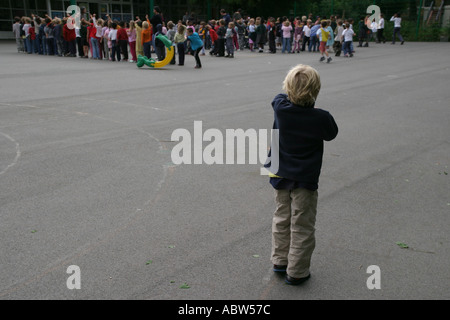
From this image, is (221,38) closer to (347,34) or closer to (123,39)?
(123,39)

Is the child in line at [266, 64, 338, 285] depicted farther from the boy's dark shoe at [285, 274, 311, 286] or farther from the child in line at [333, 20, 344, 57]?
the child in line at [333, 20, 344, 57]

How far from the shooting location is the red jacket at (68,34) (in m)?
22.3

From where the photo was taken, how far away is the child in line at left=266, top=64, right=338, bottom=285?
3.36 m

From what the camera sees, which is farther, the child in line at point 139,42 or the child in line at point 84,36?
the child in line at point 84,36

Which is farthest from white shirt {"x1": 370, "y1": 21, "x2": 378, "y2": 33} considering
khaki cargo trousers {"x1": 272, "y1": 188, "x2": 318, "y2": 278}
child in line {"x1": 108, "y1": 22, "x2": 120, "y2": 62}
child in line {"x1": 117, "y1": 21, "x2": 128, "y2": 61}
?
khaki cargo trousers {"x1": 272, "y1": 188, "x2": 318, "y2": 278}

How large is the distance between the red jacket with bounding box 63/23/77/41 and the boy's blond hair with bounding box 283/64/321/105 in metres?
21.3

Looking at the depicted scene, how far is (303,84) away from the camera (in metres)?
3.32

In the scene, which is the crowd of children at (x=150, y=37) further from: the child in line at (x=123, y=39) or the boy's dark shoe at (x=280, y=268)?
the boy's dark shoe at (x=280, y=268)

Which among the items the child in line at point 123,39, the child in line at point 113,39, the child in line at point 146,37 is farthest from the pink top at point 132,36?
the child in line at point 146,37

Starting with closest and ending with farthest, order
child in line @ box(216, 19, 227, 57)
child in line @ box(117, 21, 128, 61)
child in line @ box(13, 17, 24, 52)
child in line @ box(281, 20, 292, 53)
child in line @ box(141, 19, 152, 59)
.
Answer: child in line @ box(141, 19, 152, 59)
child in line @ box(117, 21, 128, 61)
child in line @ box(216, 19, 227, 57)
child in line @ box(281, 20, 292, 53)
child in line @ box(13, 17, 24, 52)

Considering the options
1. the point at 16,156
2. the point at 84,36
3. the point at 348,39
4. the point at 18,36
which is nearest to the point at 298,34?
the point at 348,39

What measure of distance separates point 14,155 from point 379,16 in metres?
29.9

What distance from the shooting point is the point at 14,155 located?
22.4ft

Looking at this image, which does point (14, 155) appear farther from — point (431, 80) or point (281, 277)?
point (431, 80)
